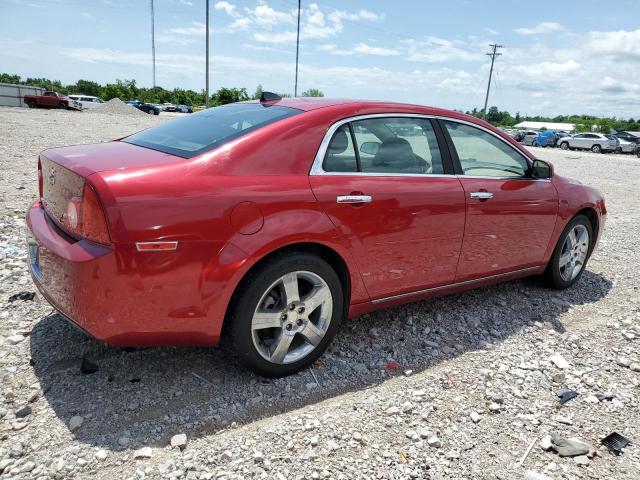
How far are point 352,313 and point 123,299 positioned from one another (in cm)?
144

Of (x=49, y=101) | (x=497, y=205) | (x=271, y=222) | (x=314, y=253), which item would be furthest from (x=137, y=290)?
(x=49, y=101)

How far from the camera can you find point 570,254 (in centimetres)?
477

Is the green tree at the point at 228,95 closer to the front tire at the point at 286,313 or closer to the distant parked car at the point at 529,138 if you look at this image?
the distant parked car at the point at 529,138

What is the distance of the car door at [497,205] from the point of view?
370cm

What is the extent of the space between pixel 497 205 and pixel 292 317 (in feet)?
6.21

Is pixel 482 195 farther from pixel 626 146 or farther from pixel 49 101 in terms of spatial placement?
pixel 49 101

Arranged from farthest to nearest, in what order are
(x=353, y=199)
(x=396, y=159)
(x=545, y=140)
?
(x=545, y=140) → (x=396, y=159) → (x=353, y=199)

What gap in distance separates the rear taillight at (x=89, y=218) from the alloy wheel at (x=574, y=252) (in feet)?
13.1

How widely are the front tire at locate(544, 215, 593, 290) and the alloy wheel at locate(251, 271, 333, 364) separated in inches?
104

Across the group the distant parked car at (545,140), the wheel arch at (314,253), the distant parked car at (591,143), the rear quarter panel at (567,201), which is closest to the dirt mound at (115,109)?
the distant parked car at (545,140)

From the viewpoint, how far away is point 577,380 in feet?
10.7

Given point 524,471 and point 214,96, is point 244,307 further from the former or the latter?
point 214,96

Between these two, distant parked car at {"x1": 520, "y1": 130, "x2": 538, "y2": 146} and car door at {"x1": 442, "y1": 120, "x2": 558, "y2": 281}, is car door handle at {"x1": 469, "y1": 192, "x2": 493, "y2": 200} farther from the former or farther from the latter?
distant parked car at {"x1": 520, "y1": 130, "x2": 538, "y2": 146}

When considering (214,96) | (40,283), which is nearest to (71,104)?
(214,96)
